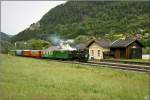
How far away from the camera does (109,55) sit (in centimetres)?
4531

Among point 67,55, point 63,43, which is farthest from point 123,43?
point 63,43

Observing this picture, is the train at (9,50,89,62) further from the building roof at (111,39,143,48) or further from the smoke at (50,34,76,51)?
the building roof at (111,39,143,48)

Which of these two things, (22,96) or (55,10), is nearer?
(22,96)

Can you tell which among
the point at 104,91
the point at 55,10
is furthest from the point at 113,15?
the point at 104,91

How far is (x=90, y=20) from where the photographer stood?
541ft

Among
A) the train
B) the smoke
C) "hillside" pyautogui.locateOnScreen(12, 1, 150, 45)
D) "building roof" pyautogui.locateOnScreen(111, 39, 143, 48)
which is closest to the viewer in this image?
the train

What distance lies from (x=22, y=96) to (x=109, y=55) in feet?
119

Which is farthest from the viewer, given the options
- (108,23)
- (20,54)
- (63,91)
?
(108,23)

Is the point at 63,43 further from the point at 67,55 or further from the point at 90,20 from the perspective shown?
the point at 90,20

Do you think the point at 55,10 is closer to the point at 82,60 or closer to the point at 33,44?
the point at 33,44

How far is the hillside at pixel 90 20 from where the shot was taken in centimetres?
14600

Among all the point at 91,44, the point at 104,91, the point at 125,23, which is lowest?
the point at 104,91

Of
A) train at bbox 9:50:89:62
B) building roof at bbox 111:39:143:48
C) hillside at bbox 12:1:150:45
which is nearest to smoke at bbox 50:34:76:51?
train at bbox 9:50:89:62

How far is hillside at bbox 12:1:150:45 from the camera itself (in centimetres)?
14600
